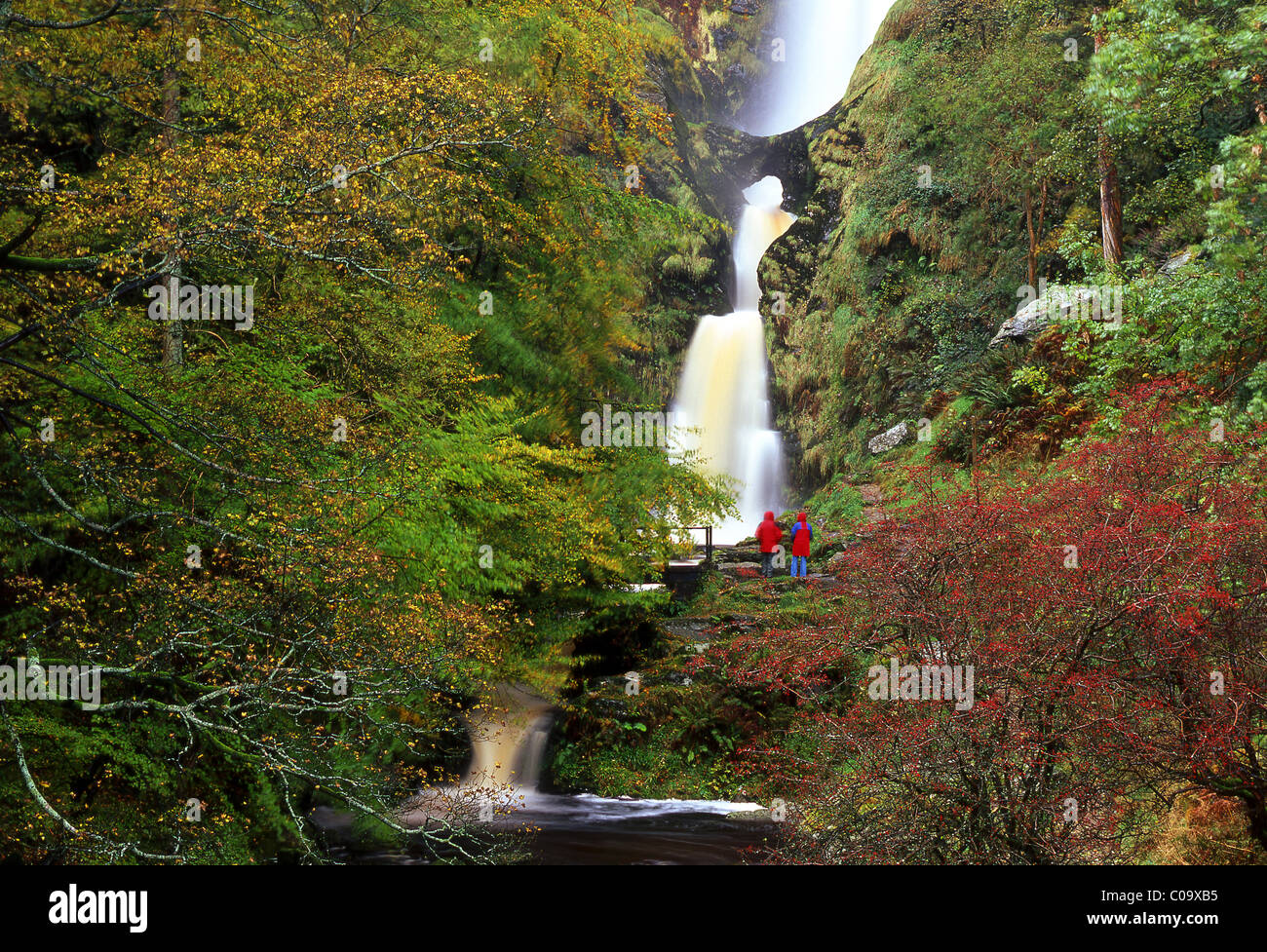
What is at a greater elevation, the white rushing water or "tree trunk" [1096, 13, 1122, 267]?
the white rushing water

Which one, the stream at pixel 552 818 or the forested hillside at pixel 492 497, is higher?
the forested hillside at pixel 492 497

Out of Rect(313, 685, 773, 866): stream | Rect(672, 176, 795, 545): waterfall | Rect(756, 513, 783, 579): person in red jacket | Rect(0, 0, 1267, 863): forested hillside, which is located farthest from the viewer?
Rect(672, 176, 795, 545): waterfall

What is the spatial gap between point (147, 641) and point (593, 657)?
8853mm

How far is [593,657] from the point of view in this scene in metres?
15.6

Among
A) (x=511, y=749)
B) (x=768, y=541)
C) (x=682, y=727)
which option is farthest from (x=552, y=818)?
(x=768, y=541)

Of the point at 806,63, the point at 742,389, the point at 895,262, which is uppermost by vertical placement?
the point at 806,63

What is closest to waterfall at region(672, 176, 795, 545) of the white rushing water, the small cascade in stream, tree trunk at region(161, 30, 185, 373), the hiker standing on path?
the hiker standing on path

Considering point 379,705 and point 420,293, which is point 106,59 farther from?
point 379,705

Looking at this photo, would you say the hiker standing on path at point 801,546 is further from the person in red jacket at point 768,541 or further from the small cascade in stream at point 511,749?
the small cascade in stream at point 511,749

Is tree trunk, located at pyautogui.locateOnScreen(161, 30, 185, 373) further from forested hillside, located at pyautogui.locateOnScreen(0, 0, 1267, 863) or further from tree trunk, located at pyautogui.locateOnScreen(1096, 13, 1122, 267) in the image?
tree trunk, located at pyautogui.locateOnScreen(1096, 13, 1122, 267)

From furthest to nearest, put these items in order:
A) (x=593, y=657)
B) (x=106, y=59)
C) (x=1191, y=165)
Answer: (x=1191, y=165), (x=593, y=657), (x=106, y=59)

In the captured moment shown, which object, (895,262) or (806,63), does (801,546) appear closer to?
(895,262)

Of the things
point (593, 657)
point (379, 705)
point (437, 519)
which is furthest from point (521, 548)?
point (593, 657)

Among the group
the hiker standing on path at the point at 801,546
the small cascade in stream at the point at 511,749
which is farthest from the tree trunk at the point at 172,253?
the hiker standing on path at the point at 801,546
